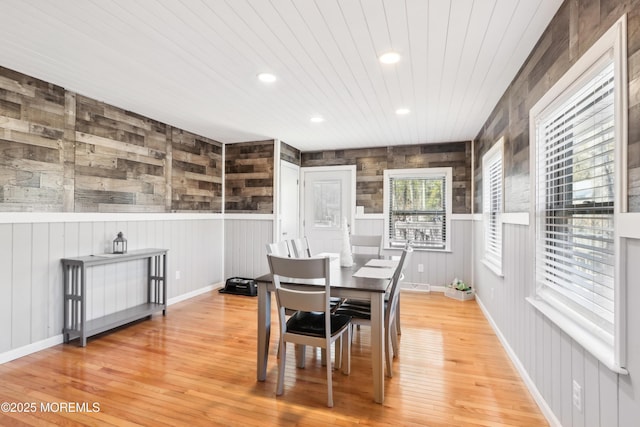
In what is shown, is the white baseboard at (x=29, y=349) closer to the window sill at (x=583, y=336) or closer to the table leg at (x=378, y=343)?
the table leg at (x=378, y=343)

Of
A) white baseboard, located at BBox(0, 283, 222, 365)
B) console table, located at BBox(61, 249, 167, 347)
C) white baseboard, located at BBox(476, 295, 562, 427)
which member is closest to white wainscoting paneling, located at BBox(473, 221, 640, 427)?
white baseboard, located at BBox(476, 295, 562, 427)

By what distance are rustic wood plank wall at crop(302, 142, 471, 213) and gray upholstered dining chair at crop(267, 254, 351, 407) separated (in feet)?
11.7

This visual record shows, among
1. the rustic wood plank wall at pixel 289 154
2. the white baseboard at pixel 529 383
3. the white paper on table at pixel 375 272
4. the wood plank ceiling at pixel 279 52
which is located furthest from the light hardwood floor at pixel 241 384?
the rustic wood plank wall at pixel 289 154

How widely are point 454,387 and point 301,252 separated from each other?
193cm

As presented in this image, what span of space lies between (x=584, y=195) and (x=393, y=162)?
156 inches

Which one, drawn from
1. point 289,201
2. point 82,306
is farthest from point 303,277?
point 289,201

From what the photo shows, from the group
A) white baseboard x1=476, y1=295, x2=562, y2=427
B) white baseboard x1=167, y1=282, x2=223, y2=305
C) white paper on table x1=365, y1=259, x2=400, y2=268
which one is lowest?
white baseboard x1=476, y1=295, x2=562, y2=427

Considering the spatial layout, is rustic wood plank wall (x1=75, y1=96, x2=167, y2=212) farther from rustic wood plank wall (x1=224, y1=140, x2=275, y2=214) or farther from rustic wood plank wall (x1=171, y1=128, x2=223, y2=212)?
rustic wood plank wall (x1=224, y1=140, x2=275, y2=214)

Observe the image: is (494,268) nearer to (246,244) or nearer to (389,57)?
(389,57)

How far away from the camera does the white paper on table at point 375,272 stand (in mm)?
2617

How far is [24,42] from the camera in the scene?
2.36m

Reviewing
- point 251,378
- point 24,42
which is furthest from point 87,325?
point 24,42

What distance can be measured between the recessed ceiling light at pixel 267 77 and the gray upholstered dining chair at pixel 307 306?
1.56 meters

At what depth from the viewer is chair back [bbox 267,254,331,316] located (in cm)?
212
